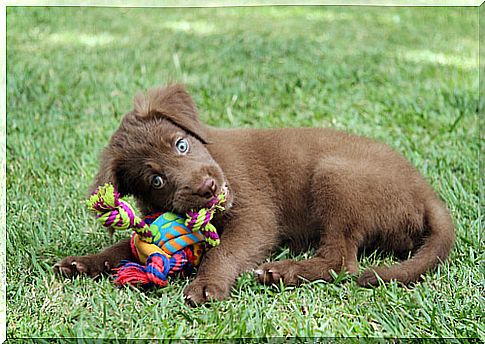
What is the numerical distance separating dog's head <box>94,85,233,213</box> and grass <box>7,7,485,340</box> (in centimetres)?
47

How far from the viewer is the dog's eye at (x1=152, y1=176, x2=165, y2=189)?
3.63 m

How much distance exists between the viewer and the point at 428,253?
363cm

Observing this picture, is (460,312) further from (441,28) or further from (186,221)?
(441,28)

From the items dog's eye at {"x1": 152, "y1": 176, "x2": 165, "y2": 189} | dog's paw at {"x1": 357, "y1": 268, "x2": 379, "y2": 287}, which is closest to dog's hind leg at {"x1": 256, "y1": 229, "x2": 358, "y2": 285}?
dog's paw at {"x1": 357, "y1": 268, "x2": 379, "y2": 287}

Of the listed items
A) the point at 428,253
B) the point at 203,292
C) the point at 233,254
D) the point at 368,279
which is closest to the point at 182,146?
the point at 233,254

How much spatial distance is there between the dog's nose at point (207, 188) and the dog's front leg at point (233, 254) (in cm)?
30

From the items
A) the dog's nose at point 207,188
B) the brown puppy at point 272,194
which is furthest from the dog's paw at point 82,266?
the dog's nose at point 207,188

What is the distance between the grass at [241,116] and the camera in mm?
3145

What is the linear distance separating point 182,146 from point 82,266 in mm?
793

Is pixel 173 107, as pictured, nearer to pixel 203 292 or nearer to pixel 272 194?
pixel 272 194

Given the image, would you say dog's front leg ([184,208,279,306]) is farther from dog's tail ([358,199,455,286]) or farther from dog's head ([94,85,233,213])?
dog's tail ([358,199,455,286])

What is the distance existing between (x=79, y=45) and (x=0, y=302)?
515 centimetres

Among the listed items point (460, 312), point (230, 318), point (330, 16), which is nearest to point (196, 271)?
point (230, 318)

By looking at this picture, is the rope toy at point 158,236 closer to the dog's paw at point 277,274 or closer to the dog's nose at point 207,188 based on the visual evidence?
the dog's nose at point 207,188
